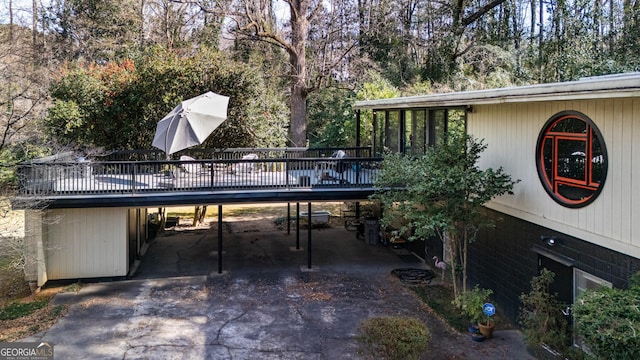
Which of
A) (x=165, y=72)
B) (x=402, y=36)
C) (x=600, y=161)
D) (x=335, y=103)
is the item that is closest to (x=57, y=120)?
(x=165, y=72)

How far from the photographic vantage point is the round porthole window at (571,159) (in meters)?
7.71

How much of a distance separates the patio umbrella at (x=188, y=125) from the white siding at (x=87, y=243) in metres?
2.15

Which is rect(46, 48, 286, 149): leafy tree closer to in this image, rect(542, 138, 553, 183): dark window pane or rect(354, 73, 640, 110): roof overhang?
rect(354, 73, 640, 110): roof overhang

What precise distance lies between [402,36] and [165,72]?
16.3 meters

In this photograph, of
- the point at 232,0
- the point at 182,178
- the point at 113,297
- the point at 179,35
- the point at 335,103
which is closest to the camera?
the point at 113,297

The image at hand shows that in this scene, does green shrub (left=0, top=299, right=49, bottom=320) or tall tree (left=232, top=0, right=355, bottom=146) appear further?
tall tree (left=232, top=0, right=355, bottom=146)

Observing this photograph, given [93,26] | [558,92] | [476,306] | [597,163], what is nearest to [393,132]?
[476,306]

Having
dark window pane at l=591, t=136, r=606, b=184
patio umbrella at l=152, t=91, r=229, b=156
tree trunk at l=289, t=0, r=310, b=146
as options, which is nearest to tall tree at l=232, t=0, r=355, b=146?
tree trunk at l=289, t=0, r=310, b=146

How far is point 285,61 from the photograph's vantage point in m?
29.2

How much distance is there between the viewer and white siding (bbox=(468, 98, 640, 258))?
22.8ft

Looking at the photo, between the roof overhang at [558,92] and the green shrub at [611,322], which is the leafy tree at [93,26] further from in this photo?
the green shrub at [611,322]

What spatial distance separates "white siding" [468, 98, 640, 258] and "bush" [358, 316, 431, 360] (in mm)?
3116

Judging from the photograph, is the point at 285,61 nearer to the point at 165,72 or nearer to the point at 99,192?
the point at 165,72

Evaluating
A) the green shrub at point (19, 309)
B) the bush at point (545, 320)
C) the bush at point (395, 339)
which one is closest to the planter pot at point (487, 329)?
the bush at point (545, 320)
